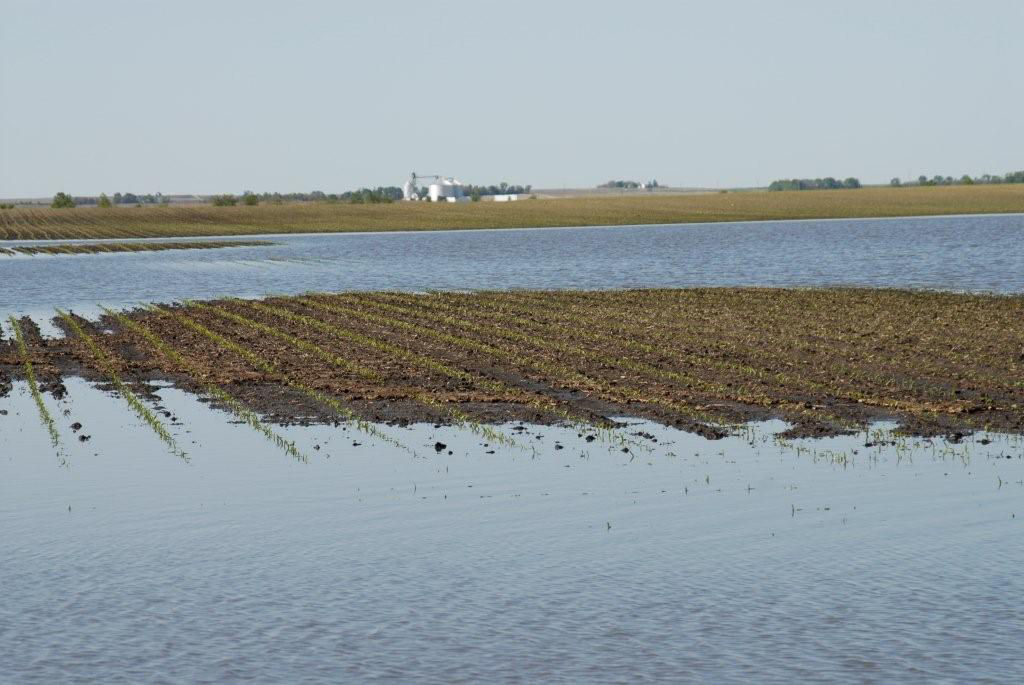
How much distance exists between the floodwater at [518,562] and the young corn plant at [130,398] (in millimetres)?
354

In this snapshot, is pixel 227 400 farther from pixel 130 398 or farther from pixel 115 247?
pixel 115 247

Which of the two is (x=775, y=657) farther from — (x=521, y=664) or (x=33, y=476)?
(x=33, y=476)

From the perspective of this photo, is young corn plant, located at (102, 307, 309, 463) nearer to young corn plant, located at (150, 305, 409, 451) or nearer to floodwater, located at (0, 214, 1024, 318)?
young corn plant, located at (150, 305, 409, 451)

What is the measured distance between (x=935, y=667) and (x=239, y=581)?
5813mm

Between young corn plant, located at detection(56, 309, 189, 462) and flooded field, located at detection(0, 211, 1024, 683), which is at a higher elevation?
flooded field, located at detection(0, 211, 1024, 683)

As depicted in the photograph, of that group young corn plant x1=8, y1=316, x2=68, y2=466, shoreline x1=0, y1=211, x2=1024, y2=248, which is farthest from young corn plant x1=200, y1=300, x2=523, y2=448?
shoreline x1=0, y1=211, x2=1024, y2=248

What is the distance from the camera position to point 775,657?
10.3 meters

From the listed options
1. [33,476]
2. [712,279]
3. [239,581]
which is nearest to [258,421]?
[33,476]

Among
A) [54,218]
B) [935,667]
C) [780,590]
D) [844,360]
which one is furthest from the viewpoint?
[54,218]

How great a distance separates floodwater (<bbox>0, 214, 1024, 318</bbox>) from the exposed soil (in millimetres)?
10521

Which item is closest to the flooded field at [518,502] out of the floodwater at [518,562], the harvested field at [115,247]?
the floodwater at [518,562]

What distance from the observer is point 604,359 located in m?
29.5

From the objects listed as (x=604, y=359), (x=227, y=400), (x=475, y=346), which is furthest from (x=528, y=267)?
(x=227, y=400)

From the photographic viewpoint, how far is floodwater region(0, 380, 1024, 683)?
1035cm
